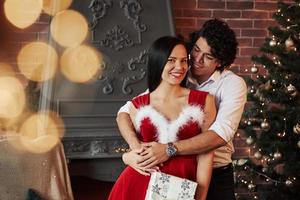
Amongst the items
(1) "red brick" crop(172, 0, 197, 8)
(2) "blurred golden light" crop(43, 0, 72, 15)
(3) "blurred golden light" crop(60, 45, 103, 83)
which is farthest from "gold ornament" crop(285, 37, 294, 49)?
(2) "blurred golden light" crop(43, 0, 72, 15)

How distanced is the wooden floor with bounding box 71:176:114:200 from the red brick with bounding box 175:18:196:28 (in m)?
1.32

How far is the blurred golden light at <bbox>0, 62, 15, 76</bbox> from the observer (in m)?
3.24

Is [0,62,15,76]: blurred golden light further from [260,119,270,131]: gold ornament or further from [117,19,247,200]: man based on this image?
[260,119,270,131]: gold ornament

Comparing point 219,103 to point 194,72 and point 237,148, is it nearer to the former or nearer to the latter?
point 194,72

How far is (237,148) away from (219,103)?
1997 mm

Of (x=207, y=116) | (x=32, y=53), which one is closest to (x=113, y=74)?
(x=32, y=53)

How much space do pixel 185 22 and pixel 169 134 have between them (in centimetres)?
201

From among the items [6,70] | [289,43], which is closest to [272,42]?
[289,43]

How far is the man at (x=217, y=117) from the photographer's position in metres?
1.72

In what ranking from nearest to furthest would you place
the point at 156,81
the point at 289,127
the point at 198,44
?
the point at 156,81 → the point at 198,44 → the point at 289,127

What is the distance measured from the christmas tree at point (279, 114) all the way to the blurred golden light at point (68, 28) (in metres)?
1.17

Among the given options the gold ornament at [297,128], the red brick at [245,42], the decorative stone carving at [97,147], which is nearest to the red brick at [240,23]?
the red brick at [245,42]

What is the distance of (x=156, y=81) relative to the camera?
72.4 inches

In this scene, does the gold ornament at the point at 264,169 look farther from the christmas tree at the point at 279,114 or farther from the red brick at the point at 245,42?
the red brick at the point at 245,42
